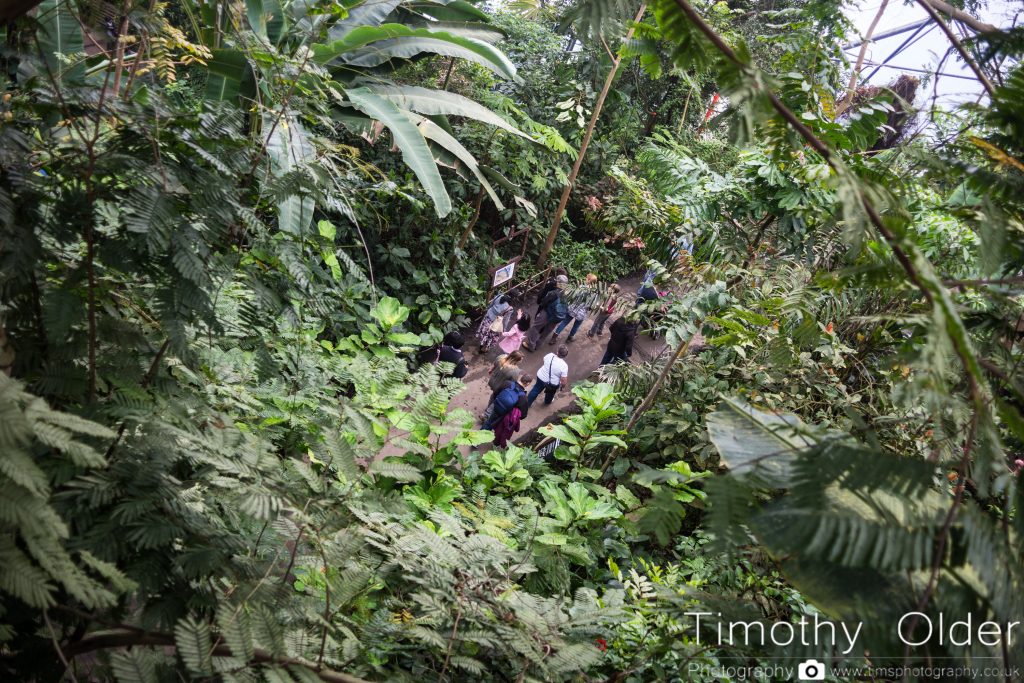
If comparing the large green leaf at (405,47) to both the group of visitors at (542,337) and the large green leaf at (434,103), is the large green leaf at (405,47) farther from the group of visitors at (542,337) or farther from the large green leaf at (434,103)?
the group of visitors at (542,337)

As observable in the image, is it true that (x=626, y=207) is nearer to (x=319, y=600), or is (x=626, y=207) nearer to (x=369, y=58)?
(x=369, y=58)

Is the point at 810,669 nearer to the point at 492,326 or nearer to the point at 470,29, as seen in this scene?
the point at 492,326

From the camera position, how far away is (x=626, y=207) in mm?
5289

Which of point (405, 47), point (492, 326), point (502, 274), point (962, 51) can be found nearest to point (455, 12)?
point (405, 47)

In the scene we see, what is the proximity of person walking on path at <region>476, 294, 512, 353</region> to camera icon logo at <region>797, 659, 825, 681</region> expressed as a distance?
6.55 m

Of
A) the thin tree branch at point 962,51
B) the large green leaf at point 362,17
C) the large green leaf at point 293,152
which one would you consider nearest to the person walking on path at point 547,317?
the large green leaf at point 362,17

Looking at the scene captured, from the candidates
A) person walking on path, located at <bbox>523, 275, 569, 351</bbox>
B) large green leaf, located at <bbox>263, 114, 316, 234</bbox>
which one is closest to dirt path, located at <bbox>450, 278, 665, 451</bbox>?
person walking on path, located at <bbox>523, 275, 569, 351</bbox>

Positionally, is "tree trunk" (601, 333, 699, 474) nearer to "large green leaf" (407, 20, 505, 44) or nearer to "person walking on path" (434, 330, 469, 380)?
"person walking on path" (434, 330, 469, 380)

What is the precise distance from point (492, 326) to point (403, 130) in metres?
2.96

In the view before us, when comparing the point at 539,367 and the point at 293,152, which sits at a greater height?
the point at 293,152

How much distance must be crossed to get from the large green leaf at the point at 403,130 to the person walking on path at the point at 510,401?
194cm

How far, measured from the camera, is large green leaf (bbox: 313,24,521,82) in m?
5.41

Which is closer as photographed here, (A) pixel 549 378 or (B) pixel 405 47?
(B) pixel 405 47

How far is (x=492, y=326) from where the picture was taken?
7.72 metres
